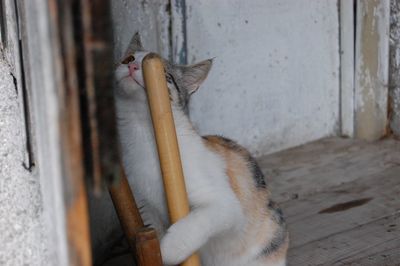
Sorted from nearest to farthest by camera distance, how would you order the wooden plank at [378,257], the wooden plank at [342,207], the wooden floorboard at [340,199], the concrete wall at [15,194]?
the concrete wall at [15,194] < the wooden plank at [378,257] < the wooden floorboard at [340,199] < the wooden plank at [342,207]

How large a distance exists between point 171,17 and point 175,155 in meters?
1.42

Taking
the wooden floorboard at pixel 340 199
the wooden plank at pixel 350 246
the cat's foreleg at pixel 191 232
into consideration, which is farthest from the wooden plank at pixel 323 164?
the cat's foreleg at pixel 191 232

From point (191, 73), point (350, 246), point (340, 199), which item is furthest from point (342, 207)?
point (191, 73)

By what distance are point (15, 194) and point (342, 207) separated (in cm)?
167

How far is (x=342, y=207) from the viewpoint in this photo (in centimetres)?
284

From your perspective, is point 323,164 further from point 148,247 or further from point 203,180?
point 148,247

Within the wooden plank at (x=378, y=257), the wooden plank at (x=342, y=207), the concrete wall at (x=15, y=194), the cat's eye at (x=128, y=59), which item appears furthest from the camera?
the wooden plank at (x=342, y=207)

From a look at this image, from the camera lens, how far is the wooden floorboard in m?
2.41

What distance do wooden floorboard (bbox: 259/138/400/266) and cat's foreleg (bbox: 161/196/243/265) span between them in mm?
624

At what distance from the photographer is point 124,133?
2061 mm

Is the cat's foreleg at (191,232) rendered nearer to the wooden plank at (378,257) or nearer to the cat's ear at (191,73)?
the cat's ear at (191,73)

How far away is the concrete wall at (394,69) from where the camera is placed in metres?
3.50

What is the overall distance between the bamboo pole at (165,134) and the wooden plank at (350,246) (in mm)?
820

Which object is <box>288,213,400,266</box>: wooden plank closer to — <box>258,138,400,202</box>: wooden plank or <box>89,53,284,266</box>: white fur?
<box>89,53,284,266</box>: white fur
